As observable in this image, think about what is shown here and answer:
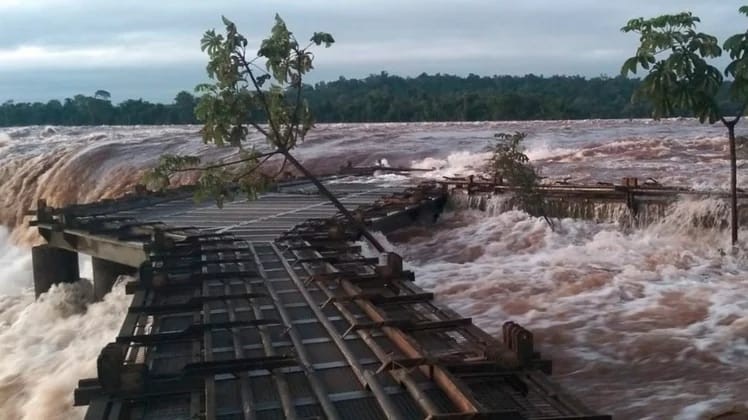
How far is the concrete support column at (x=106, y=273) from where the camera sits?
12909 mm

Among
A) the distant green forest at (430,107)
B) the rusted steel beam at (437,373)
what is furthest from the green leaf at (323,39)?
the distant green forest at (430,107)

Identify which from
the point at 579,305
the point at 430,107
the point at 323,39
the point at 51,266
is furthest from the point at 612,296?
→ the point at 430,107

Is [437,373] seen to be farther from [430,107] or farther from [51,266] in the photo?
[430,107]

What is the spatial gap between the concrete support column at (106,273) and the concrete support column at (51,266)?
58 cm

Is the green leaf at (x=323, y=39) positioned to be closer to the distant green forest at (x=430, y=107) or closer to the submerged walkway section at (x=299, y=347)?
the submerged walkway section at (x=299, y=347)

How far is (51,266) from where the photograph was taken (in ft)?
43.3

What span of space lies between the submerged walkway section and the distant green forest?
129 ft

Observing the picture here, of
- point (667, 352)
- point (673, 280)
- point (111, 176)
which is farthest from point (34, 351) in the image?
point (111, 176)

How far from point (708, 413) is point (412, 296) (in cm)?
261

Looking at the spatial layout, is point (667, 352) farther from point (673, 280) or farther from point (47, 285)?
point (47, 285)

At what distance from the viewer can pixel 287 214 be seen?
44.9 feet

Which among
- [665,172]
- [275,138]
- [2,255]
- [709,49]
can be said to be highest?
[709,49]

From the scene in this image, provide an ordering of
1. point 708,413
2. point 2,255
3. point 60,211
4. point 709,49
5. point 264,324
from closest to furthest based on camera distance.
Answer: point 264,324 → point 708,413 → point 709,49 → point 60,211 → point 2,255

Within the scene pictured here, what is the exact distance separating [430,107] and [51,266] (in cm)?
5744
